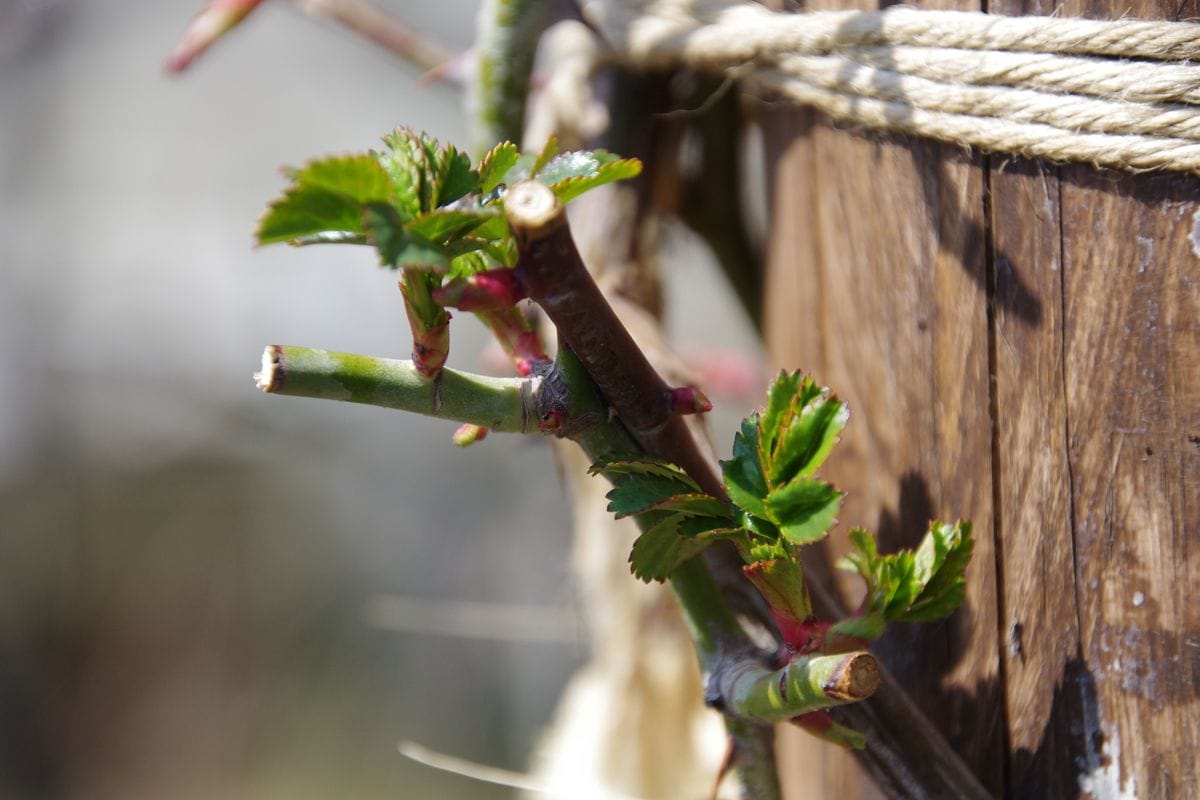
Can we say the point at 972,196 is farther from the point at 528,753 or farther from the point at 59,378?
the point at 59,378

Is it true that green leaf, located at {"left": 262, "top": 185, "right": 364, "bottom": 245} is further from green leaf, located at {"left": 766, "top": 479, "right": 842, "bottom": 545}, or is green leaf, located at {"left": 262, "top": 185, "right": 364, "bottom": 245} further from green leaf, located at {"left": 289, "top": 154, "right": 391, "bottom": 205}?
green leaf, located at {"left": 766, "top": 479, "right": 842, "bottom": 545}

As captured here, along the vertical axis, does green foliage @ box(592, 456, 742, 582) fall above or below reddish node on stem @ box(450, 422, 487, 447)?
below

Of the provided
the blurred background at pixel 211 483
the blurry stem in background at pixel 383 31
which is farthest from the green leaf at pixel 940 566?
the blurred background at pixel 211 483

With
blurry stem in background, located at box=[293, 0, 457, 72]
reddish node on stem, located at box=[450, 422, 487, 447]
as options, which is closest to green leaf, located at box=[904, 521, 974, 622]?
reddish node on stem, located at box=[450, 422, 487, 447]

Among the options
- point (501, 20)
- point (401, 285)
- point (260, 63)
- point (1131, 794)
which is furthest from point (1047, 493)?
point (260, 63)

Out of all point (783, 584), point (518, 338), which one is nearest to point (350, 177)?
point (518, 338)

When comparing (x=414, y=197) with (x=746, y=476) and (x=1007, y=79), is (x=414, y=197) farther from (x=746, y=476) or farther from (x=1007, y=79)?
(x=1007, y=79)
